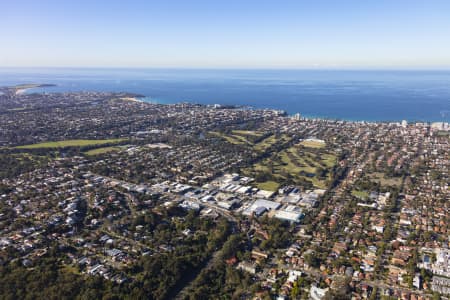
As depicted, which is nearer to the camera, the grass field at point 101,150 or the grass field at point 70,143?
the grass field at point 101,150

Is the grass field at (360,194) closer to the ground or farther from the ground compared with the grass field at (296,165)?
closer to the ground

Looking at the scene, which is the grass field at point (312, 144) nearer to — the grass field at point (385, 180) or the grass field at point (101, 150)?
the grass field at point (385, 180)

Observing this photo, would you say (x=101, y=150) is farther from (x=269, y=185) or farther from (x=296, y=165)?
(x=296, y=165)

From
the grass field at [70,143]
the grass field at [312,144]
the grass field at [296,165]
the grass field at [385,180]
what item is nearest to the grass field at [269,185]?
the grass field at [296,165]

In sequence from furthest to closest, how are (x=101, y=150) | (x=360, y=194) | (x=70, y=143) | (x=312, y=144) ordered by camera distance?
(x=70, y=143), (x=312, y=144), (x=101, y=150), (x=360, y=194)

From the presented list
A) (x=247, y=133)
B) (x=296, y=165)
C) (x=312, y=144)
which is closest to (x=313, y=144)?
(x=312, y=144)

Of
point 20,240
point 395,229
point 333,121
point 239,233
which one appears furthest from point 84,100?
point 395,229

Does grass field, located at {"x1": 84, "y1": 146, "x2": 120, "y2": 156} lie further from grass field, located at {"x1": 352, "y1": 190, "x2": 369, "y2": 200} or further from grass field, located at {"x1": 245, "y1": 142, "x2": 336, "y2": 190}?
grass field, located at {"x1": 352, "y1": 190, "x2": 369, "y2": 200}

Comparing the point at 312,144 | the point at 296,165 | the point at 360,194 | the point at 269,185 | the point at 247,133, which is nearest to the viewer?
the point at 360,194

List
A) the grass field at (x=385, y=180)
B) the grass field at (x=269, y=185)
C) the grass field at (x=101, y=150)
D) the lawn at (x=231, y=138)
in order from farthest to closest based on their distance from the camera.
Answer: the lawn at (x=231, y=138) → the grass field at (x=101, y=150) → the grass field at (x=385, y=180) → the grass field at (x=269, y=185)

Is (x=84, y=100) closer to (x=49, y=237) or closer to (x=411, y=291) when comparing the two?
(x=49, y=237)

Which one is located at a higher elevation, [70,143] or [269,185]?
[70,143]

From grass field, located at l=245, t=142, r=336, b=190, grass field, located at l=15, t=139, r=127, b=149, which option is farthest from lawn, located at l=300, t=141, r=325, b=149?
grass field, located at l=15, t=139, r=127, b=149
